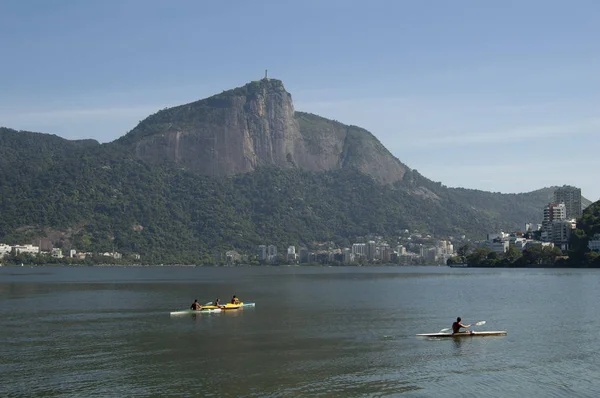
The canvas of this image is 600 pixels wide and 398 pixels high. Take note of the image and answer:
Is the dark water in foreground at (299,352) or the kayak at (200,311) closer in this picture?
the dark water in foreground at (299,352)

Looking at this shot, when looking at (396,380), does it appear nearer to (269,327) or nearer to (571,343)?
(571,343)

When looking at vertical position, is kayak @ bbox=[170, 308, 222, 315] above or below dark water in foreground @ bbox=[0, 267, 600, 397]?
above


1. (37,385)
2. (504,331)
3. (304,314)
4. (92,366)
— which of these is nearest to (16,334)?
(92,366)

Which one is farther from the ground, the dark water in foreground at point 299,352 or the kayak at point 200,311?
the kayak at point 200,311

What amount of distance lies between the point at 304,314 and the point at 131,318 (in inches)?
635

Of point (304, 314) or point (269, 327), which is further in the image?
point (304, 314)

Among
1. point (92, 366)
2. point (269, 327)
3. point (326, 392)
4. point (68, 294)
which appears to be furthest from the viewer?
point (68, 294)

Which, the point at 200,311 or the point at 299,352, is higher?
the point at 200,311

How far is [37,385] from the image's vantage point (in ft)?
117

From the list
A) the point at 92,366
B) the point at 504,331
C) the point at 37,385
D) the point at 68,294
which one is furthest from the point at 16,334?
the point at 68,294

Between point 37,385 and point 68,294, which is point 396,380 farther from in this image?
point 68,294

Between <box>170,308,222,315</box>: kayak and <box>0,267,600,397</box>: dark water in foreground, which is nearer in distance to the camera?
<box>0,267,600,397</box>: dark water in foreground

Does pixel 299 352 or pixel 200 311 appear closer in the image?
pixel 299 352

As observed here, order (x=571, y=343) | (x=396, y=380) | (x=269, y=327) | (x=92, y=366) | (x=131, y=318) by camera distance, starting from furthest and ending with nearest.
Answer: (x=131, y=318), (x=269, y=327), (x=571, y=343), (x=92, y=366), (x=396, y=380)
